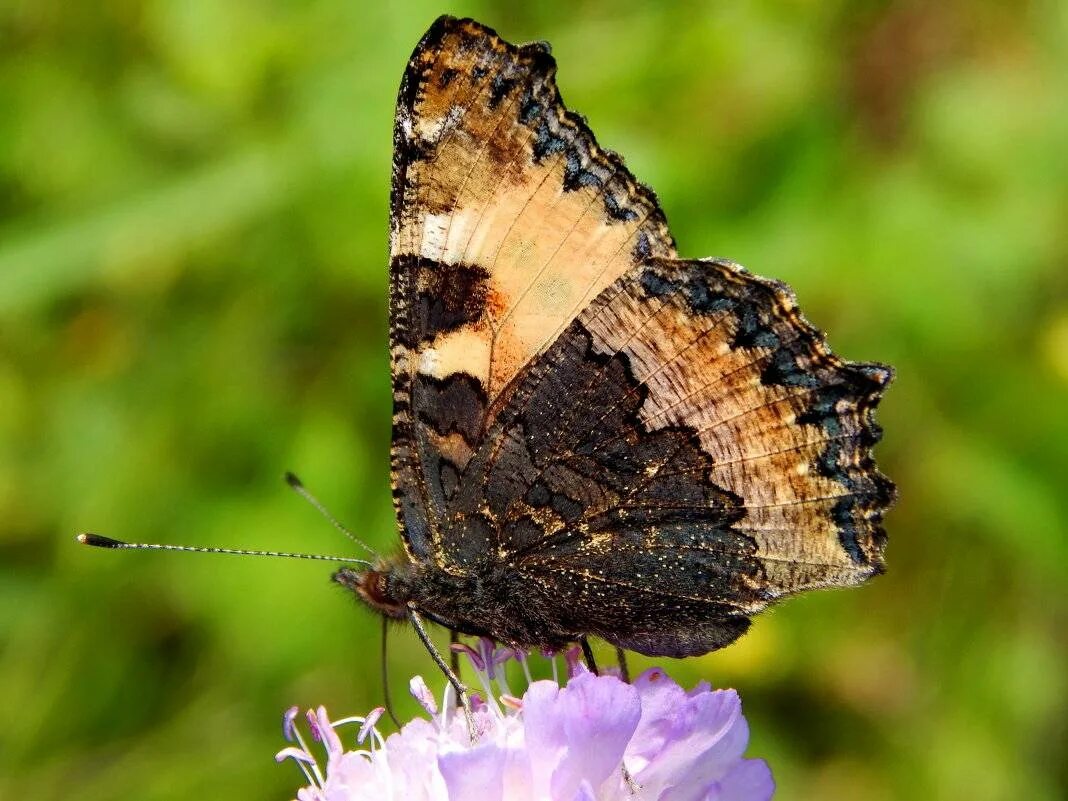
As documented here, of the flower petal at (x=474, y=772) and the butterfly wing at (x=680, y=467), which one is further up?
the butterfly wing at (x=680, y=467)

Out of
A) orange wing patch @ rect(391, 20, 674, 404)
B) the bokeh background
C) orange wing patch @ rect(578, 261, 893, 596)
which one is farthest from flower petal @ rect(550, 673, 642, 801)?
the bokeh background

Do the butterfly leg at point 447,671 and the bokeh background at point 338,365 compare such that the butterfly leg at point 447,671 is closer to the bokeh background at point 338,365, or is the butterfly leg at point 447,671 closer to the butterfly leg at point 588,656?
the butterfly leg at point 588,656

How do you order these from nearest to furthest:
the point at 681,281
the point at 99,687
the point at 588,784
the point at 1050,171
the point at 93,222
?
the point at 588,784
the point at 681,281
the point at 99,687
the point at 93,222
the point at 1050,171

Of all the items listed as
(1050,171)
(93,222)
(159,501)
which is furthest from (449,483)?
(1050,171)

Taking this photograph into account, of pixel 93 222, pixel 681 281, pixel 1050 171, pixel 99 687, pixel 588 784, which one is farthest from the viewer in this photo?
pixel 1050 171

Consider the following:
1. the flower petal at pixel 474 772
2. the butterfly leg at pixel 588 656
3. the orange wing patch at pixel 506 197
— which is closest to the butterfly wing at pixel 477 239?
the orange wing patch at pixel 506 197

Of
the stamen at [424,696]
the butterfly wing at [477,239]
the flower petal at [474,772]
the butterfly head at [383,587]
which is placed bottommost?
the flower petal at [474,772]

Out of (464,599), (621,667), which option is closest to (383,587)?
(464,599)

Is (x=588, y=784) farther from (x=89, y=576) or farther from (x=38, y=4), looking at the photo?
(x=38, y=4)
